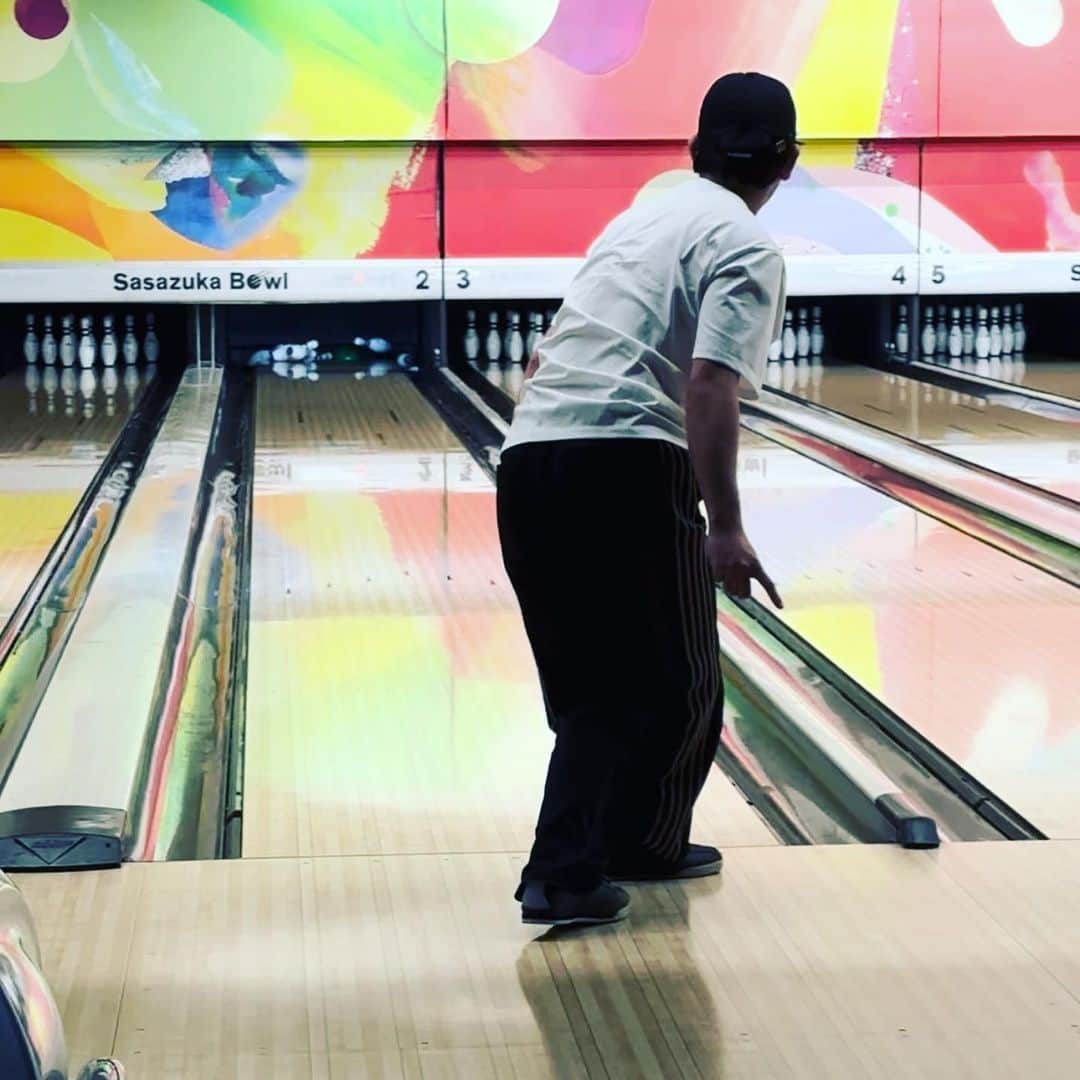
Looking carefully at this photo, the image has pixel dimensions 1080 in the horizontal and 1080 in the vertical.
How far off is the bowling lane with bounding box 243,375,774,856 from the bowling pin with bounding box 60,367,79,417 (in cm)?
138

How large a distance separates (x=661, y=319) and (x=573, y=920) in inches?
28.0

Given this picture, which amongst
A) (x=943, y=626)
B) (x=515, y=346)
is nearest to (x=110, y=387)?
(x=515, y=346)

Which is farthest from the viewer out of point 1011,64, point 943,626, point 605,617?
point 1011,64

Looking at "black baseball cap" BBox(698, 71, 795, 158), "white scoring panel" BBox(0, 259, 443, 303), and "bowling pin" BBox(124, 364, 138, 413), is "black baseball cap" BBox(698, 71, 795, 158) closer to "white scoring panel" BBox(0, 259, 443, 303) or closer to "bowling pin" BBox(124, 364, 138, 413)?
"bowling pin" BBox(124, 364, 138, 413)

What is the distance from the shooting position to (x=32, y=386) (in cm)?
777

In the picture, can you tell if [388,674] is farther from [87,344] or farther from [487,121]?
[87,344]

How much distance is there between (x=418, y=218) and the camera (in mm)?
8055

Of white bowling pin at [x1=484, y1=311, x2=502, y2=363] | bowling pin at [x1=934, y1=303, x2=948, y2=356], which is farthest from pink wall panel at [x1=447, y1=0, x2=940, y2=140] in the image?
bowling pin at [x1=934, y1=303, x2=948, y2=356]

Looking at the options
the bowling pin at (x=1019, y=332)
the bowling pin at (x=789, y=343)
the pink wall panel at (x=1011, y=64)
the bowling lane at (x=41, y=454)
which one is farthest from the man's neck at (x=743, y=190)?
the bowling pin at (x=1019, y=332)

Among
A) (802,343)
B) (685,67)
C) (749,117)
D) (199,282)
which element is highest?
(685,67)

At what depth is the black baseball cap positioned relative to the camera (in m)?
2.23

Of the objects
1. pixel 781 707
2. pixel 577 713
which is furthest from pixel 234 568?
pixel 577 713

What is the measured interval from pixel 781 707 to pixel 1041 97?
5.73 meters

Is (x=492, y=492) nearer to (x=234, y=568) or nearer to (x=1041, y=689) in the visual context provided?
(x=234, y=568)
